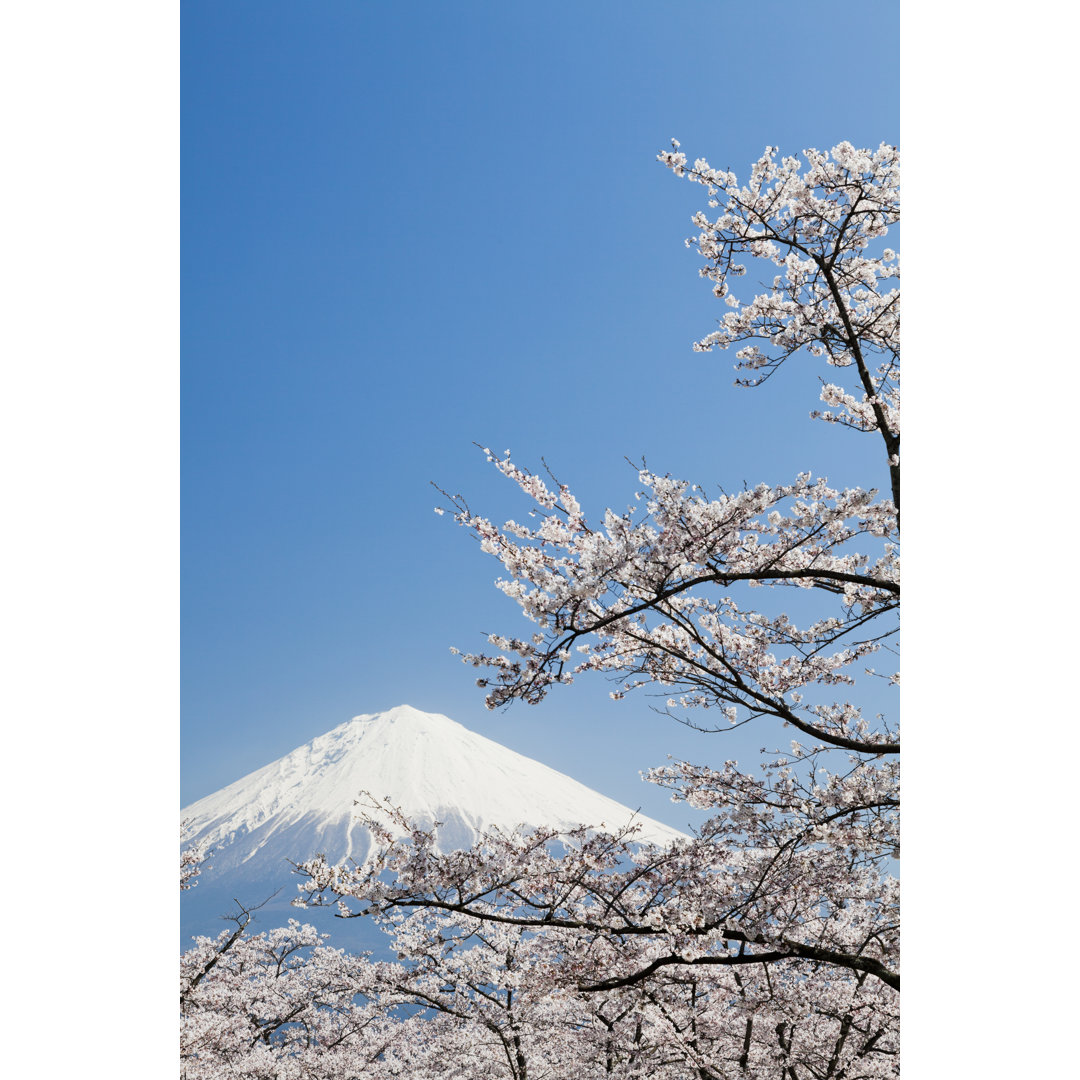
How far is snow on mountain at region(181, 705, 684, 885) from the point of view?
103 feet

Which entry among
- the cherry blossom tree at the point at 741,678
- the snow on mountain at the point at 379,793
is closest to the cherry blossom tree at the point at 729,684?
the cherry blossom tree at the point at 741,678

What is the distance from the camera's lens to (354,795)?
27812mm

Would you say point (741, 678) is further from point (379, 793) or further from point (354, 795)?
point (379, 793)

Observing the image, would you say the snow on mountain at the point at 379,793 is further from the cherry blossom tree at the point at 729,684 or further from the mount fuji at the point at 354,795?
the cherry blossom tree at the point at 729,684

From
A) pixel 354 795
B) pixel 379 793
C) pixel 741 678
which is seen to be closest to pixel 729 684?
pixel 741 678

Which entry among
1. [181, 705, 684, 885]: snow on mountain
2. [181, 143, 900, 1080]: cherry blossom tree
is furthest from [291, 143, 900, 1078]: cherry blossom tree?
[181, 705, 684, 885]: snow on mountain

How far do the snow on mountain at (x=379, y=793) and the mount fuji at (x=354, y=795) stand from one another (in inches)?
2.4

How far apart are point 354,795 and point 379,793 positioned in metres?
4.34

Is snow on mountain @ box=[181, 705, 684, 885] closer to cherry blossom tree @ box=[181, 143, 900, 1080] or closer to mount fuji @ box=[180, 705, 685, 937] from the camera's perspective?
mount fuji @ box=[180, 705, 685, 937]

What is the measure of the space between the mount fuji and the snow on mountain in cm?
6
